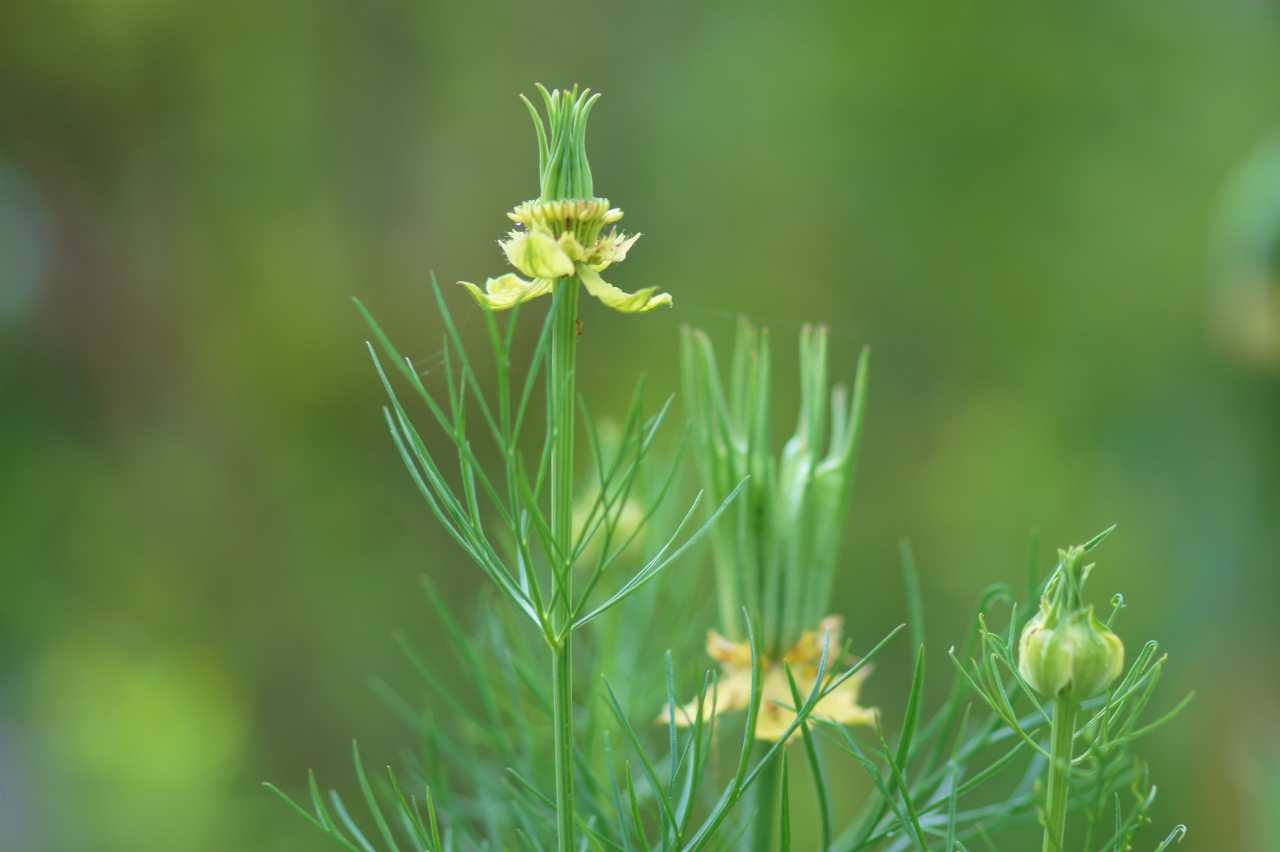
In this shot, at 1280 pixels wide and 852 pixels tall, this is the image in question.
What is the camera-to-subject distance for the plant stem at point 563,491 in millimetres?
130

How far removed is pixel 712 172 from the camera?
1.26 m

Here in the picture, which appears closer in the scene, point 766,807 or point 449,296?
point 766,807

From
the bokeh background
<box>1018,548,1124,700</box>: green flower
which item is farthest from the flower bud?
the bokeh background

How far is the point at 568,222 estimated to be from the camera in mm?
136

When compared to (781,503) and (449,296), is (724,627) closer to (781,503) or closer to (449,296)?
(781,503)

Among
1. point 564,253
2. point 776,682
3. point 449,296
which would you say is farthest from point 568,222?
point 449,296

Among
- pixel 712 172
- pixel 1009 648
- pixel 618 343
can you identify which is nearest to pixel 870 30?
pixel 712 172

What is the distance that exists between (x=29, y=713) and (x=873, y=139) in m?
1.26

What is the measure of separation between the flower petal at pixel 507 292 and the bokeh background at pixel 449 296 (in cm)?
100

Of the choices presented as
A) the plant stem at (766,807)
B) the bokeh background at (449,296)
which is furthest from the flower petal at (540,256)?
the bokeh background at (449,296)

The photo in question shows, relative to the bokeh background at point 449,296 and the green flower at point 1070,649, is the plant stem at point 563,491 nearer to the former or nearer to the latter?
the green flower at point 1070,649

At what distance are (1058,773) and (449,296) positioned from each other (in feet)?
3.78

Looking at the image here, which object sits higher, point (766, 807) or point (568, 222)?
point (568, 222)

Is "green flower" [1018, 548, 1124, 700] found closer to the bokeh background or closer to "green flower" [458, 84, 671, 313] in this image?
"green flower" [458, 84, 671, 313]
